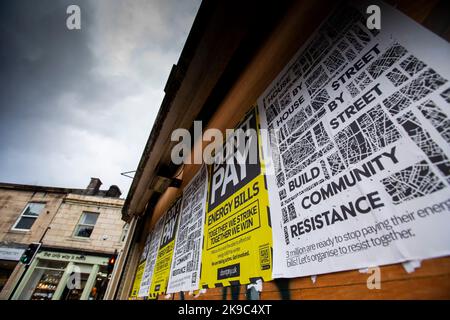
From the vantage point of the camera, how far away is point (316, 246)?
34.7 inches

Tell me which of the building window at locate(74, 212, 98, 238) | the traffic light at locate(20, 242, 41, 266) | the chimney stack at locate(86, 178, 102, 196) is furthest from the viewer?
the chimney stack at locate(86, 178, 102, 196)

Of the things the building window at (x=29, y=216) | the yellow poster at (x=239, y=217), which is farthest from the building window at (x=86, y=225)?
the yellow poster at (x=239, y=217)

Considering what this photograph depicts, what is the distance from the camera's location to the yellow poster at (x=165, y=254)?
2.62 m

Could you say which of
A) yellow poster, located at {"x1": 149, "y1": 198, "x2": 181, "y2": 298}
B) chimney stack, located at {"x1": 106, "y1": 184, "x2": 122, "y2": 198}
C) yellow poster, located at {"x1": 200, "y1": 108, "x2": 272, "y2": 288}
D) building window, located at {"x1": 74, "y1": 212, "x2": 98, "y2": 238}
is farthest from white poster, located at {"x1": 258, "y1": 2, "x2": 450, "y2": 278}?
chimney stack, located at {"x1": 106, "y1": 184, "x2": 122, "y2": 198}

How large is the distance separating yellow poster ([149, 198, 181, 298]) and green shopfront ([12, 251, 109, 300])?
32.2 ft

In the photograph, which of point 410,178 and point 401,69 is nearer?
point 410,178

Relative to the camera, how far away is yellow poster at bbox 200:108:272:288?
4.15 feet

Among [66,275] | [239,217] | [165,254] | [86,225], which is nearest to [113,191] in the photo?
[86,225]

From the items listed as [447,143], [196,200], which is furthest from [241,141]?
[447,143]

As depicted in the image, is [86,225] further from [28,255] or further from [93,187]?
[28,255]

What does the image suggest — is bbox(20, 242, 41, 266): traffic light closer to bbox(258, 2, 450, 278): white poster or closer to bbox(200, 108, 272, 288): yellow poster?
bbox(200, 108, 272, 288): yellow poster
